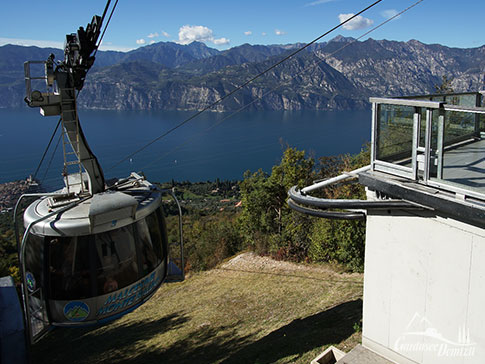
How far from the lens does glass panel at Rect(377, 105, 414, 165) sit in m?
3.84

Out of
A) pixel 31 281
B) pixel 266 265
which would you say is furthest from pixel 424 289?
pixel 266 265

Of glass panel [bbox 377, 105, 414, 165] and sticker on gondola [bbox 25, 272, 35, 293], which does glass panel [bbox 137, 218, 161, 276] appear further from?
glass panel [bbox 377, 105, 414, 165]

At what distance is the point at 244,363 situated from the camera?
6.27 m

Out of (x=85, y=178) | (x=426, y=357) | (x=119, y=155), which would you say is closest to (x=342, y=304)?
(x=426, y=357)

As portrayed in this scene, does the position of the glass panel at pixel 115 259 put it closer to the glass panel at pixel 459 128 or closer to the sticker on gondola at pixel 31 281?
the sticker on gondola at pixel 31 281

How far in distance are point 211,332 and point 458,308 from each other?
566cm

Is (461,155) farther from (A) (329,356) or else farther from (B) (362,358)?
(A) (329,356)

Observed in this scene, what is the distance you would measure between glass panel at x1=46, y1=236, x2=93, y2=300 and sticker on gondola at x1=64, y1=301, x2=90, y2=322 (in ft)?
0.34

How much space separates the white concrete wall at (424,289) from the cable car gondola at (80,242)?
3.04 m

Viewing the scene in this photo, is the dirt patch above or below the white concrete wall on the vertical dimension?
below

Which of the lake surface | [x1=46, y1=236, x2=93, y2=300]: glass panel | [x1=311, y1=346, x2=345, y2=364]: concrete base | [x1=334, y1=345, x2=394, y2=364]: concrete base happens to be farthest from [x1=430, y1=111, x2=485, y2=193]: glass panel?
the lake surface

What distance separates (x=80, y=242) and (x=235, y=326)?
14.5ft

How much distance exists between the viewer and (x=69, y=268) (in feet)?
16.8

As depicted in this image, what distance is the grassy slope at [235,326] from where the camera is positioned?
21.9 ft
